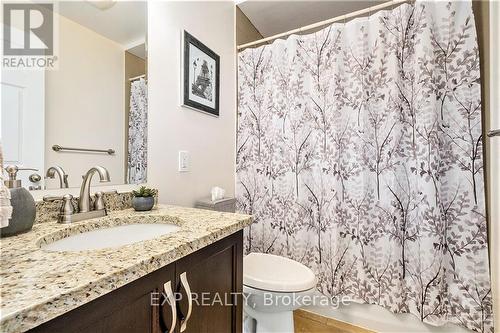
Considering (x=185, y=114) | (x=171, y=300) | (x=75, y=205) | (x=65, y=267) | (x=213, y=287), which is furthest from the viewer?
(x=185, y=114)

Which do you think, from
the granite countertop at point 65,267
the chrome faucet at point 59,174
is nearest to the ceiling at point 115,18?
the chrome faucet at point 59,174

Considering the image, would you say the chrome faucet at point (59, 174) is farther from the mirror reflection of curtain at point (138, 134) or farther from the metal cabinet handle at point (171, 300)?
the metal cabinet handle at point (171, 300)

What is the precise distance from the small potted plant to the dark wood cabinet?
40 cm

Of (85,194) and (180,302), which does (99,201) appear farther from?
(180,302)

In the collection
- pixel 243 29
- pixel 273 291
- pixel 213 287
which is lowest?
pixel 273 291

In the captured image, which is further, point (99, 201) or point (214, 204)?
point (214, 204)

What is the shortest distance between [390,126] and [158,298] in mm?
1370

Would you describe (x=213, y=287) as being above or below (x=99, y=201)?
below

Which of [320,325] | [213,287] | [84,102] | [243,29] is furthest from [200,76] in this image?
[320,325]

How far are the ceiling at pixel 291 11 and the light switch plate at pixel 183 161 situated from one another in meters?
1.29

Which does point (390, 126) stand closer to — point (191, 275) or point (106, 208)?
point (191, 275)

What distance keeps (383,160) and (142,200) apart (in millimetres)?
1264

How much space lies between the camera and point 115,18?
98 centimetres

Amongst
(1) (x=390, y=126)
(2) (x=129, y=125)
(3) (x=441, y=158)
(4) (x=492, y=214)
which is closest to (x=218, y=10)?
(2) (x=129, y=125)
